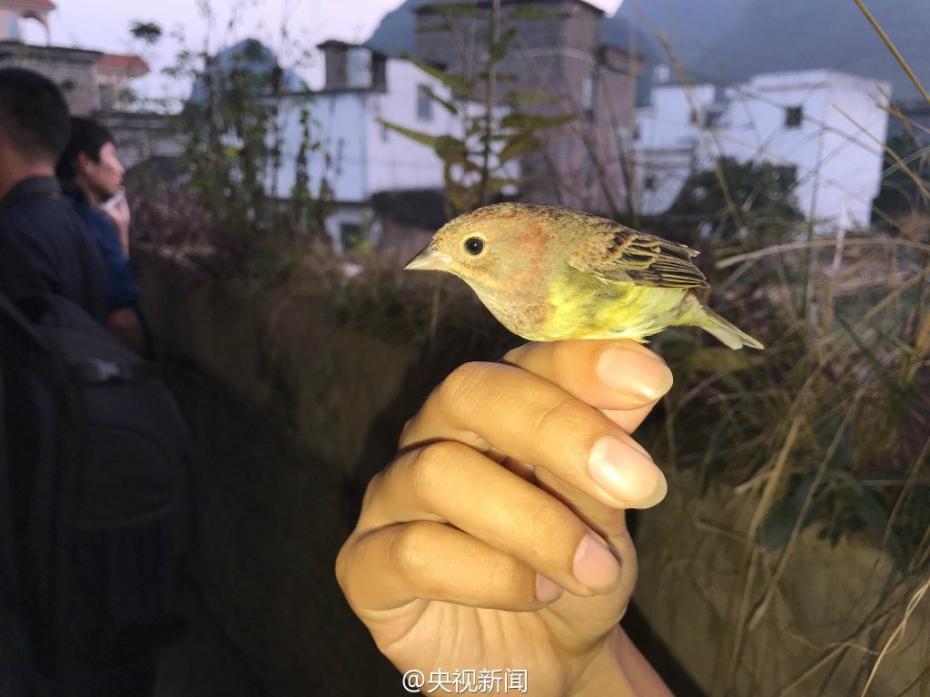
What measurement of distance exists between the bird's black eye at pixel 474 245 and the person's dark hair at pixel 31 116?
4.62ft

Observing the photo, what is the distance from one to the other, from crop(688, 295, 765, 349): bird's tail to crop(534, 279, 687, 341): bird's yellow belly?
0.23 ft

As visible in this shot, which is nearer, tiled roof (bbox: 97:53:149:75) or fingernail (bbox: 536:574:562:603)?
fingernail (bbox: 536:574:562:603)

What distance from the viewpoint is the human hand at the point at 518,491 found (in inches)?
21.8

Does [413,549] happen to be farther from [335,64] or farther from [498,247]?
[335,64]

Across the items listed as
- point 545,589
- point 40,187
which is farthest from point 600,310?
point 40,187

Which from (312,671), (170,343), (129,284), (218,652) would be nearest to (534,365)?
(312,671)

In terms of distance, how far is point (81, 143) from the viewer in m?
2.02

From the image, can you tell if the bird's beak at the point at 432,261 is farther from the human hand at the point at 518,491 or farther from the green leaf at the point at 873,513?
the green leaf at the point at 873,513

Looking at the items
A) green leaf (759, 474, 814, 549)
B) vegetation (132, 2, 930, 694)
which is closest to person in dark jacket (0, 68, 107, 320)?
vegetation (132, 2, 930, 694)

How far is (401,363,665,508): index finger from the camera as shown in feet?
1.78

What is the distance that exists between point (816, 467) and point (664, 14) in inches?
33.7

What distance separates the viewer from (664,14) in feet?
3.89

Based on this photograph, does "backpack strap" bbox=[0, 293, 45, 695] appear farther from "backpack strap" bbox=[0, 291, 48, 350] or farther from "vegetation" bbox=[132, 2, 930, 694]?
"vegetation" bbox=[132, 2, 930, 694]

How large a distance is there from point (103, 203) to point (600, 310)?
2077mm
